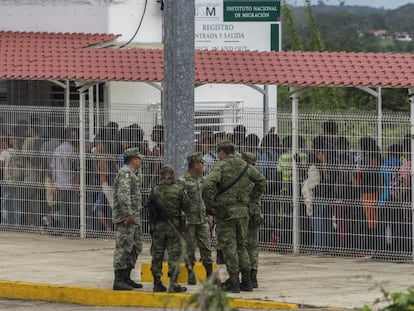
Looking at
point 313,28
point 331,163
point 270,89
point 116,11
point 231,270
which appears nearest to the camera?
point 231,270

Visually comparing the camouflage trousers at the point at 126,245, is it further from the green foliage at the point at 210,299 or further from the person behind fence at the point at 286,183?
the green foliage at the point at 210,299

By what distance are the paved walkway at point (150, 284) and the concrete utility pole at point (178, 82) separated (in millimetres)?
1708

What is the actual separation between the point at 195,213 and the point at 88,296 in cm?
158

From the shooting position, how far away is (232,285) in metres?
15.0

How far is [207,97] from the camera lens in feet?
87.5

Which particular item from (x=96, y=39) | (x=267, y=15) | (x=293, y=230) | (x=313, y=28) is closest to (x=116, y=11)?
(x=96, y=39)

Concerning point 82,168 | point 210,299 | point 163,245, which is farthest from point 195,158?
point 210,299

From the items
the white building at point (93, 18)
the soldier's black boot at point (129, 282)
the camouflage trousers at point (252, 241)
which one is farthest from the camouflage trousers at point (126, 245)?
the white building at point (93, 18)

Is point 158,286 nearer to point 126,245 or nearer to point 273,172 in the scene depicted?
point 126,245

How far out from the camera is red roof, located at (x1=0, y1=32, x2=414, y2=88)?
18375 millimetres

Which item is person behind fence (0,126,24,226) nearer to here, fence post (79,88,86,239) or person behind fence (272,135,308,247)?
fence post (79,88,86,239)

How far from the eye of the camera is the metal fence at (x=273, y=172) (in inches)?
706

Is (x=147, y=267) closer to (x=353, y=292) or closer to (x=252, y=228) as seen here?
(x=252, y=228)

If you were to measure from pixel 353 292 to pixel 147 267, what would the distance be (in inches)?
99.3
